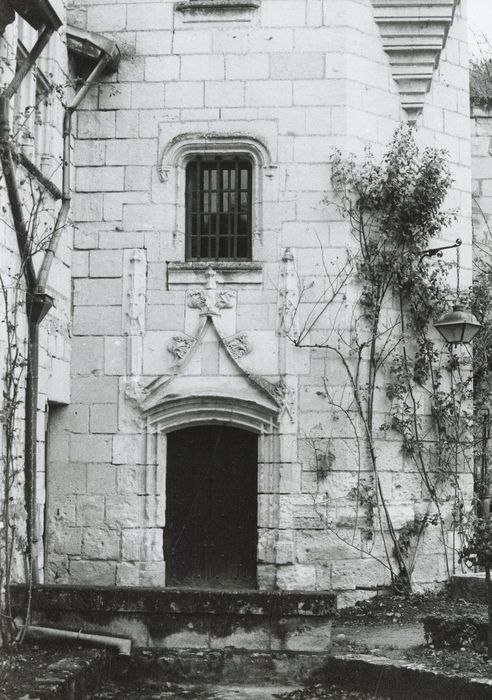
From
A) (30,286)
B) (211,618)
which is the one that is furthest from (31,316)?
(211,618)

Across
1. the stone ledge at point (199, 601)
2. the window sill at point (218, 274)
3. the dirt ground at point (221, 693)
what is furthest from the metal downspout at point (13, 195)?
the dirt ground at point (221, 693)

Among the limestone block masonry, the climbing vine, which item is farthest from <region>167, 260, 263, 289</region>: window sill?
the climbing vine

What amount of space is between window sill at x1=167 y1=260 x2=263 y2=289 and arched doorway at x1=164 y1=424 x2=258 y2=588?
1444 millimetres

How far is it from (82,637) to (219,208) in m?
5.02

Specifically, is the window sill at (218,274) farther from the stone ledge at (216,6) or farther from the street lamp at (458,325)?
the stone ledge at (216,6)

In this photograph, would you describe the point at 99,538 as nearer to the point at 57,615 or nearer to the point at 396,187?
the point at 57,615

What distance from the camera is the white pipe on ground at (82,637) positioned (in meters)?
6.80

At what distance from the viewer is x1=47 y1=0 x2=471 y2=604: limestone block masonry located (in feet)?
32.8

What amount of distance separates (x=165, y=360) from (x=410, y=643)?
3.73 meters

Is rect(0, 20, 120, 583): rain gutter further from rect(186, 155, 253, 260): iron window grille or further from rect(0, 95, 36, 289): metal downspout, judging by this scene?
rect(186, 155, 253, 260): iron window grille

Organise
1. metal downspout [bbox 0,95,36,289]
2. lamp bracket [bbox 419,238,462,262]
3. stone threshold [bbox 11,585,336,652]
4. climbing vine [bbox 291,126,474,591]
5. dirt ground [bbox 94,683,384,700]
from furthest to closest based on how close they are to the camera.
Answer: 1. lamp bracket [bbox 419,238,462,262]
2. climbing vine [bbox 291,126,474,591]
3. metal downspout [bbox 0,95,36,289]
4. stone threshold [bbox 11,585,336,652]
5. dirt ground [bbox 94,683,384,700]

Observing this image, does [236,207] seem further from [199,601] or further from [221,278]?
Result: [199,601]

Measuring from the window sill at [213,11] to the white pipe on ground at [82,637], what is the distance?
20.8ft

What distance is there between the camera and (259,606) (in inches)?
271
